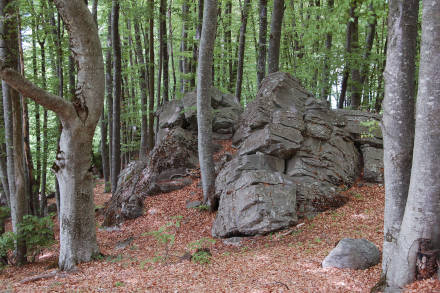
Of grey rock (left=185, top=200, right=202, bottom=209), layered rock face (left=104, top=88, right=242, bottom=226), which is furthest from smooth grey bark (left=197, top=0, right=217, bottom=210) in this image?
layered rock face (left=104, top=88, right=242, bottom=226)

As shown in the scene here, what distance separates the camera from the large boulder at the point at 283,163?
7.59 m

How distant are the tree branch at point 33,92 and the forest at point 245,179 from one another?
3 centimetres

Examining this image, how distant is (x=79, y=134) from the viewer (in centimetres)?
631

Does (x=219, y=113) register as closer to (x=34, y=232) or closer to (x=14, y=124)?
(x=14, y=124)

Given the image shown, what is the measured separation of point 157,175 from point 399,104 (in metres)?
9.06

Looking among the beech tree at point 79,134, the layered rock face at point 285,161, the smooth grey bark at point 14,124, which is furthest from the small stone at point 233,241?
the smooth grey bark at point 14,124

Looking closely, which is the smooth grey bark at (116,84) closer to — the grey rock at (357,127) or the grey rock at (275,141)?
the grey rock at (275,141)

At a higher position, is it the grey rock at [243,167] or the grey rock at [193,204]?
the grey rock at [243,167]

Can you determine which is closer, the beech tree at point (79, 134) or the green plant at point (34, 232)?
the beech tree at point (79, 134)

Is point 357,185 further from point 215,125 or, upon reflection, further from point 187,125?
point 187,125

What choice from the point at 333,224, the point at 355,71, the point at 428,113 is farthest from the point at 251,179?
the point at 355,71

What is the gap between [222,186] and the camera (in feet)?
29.3

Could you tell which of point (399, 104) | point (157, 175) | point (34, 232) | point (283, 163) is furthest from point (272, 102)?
point (34, 232)

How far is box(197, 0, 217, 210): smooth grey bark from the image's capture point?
881 cm
